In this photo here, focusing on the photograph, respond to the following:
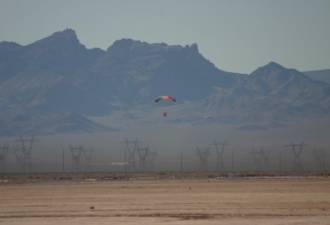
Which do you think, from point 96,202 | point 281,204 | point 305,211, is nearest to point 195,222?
point 305,211

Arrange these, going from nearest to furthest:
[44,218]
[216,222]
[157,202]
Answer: [216,222] → [44,218] → [157,202]

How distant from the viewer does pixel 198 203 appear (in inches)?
2721

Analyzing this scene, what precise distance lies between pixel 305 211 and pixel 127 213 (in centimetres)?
1357

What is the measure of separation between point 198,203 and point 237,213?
11553 millimetres

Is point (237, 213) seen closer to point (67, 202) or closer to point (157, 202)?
point (157, 202)

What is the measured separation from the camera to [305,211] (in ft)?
190

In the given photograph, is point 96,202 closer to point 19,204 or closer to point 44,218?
point 19,204

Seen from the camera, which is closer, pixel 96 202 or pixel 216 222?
pixel 216 222

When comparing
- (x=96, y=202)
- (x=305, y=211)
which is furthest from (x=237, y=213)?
(x=96, y=202)

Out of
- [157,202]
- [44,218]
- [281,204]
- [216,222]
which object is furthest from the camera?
[157,202]

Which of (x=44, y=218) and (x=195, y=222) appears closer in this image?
(x=195, y=222)

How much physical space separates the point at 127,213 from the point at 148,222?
7718mm

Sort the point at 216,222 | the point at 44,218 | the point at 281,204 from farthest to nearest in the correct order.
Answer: the point at 281,204
the point at 44,218
the point at 216,222

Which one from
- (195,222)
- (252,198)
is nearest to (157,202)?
(252,198)
